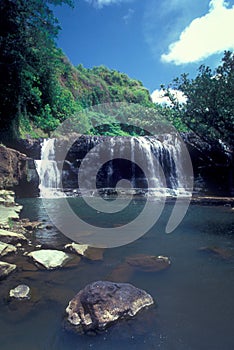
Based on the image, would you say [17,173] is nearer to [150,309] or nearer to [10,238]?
[10,238]

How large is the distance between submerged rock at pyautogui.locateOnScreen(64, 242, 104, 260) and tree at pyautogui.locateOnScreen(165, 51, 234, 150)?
8.26 meters

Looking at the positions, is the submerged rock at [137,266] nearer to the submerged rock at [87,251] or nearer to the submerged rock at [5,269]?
the submerged rock at [87,251]

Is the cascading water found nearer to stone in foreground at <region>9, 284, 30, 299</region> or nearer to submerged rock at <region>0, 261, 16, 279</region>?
submerged rock at <region>0, 261, 16, 279</region>

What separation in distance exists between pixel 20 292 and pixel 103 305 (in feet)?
4.58

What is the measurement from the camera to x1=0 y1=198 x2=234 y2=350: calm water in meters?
2.74

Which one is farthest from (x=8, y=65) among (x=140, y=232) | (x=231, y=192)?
(x=231, y=192)

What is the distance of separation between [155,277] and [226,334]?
162 cm

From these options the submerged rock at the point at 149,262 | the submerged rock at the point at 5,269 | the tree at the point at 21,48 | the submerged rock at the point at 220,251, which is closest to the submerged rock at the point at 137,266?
the submerged rock at the point at 149,262

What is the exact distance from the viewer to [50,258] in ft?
15.9

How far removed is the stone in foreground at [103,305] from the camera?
2877 millimetres

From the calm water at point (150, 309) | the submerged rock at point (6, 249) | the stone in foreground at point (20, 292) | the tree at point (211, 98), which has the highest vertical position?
the tree at point (211, 98)

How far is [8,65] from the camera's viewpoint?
36.3 feet

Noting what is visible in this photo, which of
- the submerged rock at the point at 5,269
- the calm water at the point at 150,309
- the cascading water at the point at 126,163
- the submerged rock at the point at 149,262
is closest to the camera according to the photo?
the calm water at the point at 150,309

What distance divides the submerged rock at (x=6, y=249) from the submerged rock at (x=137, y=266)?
2198 millimetres
